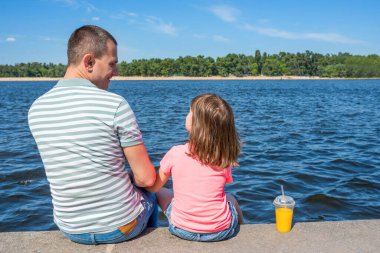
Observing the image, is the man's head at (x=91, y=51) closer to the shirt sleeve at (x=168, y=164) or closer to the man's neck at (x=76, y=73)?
the man's neck at (x=76, y=73)

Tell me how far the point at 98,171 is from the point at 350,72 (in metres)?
143

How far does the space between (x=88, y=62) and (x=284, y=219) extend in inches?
73.3

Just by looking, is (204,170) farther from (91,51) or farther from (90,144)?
(91,51)

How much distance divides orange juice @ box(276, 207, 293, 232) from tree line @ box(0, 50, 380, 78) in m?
141

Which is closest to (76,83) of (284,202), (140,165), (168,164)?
(140,165)

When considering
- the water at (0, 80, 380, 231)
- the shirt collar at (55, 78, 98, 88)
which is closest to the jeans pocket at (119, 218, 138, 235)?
the shirt collar at (55, 78, 98, 88)

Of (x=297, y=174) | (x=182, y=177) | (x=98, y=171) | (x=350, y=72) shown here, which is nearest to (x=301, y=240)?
(x=182, y=177)

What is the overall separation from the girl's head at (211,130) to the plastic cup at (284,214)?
607 millimetres

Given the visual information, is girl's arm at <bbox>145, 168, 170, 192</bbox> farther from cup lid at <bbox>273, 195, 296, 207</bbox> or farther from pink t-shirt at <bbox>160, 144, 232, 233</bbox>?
cup lid at <bbox>273, 195, 296, 207</bbox>

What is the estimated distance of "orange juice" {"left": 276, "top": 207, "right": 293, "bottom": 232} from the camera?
3.02m

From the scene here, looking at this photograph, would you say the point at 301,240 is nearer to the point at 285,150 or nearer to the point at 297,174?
the point at 297,174

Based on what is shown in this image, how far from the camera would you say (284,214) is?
119 inches

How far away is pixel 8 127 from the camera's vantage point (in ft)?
48.4

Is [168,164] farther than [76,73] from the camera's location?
Yes
